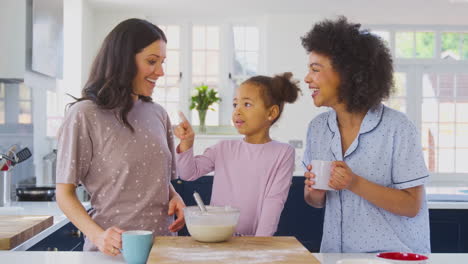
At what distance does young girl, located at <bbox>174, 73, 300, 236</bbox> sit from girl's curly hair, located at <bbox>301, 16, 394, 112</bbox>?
0.33m

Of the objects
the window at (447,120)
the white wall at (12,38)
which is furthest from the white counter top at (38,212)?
the window at (447,120)

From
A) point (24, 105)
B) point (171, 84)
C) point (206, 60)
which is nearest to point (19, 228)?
point (24, 105)

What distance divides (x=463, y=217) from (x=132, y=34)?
8.17 feet

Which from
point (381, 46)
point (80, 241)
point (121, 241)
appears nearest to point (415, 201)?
point (381, 46)

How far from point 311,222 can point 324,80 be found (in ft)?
6.31

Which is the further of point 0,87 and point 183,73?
point 183,73

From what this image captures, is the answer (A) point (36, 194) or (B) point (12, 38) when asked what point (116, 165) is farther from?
(A) point (36, 194)

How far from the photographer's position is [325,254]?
1.62 metres

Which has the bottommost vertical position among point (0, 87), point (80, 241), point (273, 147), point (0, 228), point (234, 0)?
point (80, 241)

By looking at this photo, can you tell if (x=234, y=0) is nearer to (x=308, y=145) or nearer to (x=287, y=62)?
(x=287, y=62)

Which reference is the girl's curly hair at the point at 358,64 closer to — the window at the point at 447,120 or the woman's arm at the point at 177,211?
the woman's arm at the point at 177,211

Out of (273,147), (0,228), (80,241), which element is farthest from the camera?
(80,241)

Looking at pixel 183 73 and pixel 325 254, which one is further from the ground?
pixel 183 73

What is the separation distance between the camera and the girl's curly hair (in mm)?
1730
